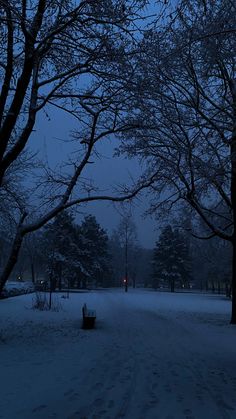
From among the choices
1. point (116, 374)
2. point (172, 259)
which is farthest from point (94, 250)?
point (116, 374)

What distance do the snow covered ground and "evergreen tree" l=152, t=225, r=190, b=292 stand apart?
2274 inches

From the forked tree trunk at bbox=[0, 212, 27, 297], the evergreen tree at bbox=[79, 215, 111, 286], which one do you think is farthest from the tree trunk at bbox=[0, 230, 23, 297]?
the evergreen tree at bbox=[79, 215, 111, 286]

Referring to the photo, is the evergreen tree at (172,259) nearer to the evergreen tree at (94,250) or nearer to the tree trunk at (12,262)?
the evergreen tree at (94,250)

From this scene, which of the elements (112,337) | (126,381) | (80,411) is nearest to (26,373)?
(126,381)

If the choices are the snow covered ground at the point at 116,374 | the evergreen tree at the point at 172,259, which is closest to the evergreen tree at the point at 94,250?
the evergreen tree at the point at 172,259

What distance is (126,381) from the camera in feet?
24.4

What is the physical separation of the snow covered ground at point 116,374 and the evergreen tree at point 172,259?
57748 millimetres

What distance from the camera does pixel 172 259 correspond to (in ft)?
237

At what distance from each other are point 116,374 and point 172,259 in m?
64.8

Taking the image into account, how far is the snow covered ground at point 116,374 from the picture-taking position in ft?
18.9

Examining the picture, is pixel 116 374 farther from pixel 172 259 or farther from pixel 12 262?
pixel 172 259

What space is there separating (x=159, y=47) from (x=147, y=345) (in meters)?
7.00

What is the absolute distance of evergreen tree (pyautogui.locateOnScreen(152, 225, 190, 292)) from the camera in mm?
72062

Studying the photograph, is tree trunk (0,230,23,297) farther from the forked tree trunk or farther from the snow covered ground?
the snow covered ground
